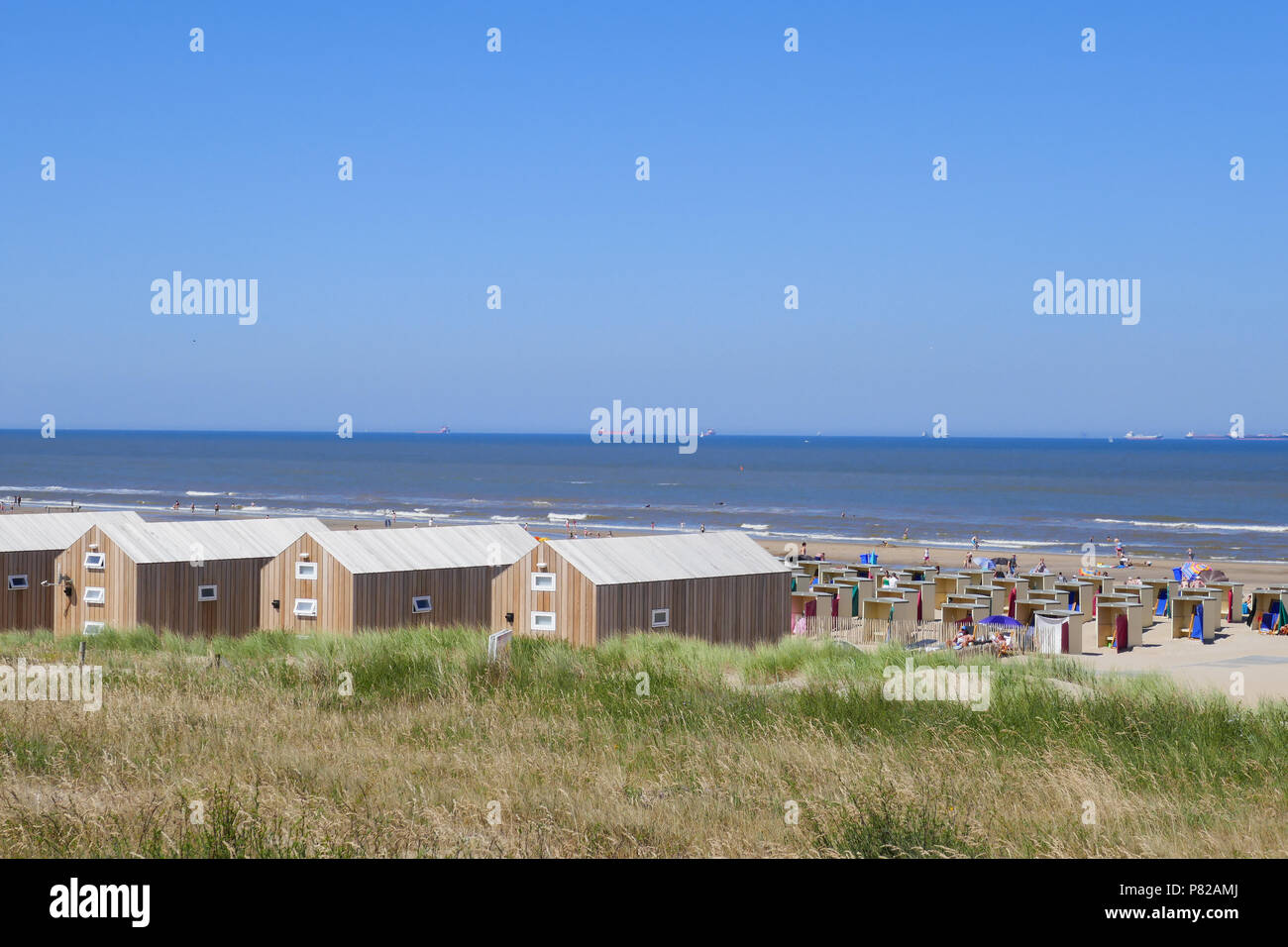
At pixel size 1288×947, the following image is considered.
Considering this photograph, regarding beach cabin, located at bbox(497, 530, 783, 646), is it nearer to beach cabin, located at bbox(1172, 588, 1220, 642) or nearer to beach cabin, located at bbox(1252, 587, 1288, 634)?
beach cabin, located at bbox(1172, 588, 1220, 642)

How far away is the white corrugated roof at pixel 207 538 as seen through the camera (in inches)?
771

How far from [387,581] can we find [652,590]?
4.14 meters

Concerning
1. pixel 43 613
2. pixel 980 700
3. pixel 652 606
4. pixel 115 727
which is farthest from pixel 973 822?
pixel 43 613

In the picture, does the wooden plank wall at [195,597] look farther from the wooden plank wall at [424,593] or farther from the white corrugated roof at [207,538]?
the wooden plank wall at [424,593]

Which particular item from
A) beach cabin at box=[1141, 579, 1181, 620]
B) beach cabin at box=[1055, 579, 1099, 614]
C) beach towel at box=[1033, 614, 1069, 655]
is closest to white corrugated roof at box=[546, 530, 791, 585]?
beach towel at box=[1033, 614, 1069, 655]

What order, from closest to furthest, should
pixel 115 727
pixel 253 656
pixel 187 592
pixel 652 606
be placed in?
1. pixel 115 727
2. pixel 253 656
3. pixel 652 606
4. pixel 187 592

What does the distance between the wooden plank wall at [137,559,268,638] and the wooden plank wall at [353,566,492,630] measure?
8.14 ft

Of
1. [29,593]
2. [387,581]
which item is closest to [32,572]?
[29,593]

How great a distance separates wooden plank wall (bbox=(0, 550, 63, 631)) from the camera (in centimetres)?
2022

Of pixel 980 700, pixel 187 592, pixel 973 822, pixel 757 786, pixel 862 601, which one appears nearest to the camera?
pixel 973 822
